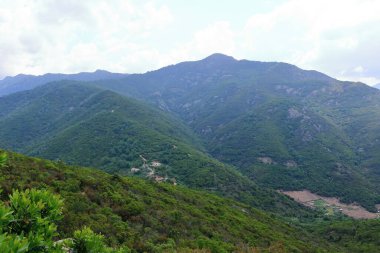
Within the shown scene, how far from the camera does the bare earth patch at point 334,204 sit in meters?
116

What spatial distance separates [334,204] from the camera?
12675cm

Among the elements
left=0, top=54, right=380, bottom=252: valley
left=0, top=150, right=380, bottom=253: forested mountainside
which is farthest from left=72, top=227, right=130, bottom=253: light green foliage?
left=0, top=150, right=380, bottom=253: forested mountainside

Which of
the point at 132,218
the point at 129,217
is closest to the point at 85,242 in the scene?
the point at 132,218

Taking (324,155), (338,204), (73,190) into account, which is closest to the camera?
→ (73,190)

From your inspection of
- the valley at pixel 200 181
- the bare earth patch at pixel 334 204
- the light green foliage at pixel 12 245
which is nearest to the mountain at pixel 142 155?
the valley at pixel 200 181

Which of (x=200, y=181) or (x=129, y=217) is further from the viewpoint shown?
(x=200, y=181)

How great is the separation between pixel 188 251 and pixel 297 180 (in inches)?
5402

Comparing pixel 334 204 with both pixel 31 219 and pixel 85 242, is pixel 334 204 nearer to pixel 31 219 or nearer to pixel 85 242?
pixel 85 242

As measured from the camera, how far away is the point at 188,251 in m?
19.6

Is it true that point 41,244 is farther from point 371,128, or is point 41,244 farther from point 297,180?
point 371,128

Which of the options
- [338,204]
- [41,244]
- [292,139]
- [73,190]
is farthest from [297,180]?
[41,244]

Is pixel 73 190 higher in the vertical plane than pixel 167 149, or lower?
higher

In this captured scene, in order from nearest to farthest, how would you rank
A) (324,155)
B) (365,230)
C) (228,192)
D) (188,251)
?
(188,251) → (365,230) → (228,192) → (324,155)

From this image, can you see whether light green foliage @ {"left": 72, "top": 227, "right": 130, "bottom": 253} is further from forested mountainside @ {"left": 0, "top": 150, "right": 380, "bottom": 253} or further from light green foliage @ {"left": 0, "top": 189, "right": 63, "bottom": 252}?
forested mountainside @ {"left": 0, "top": 150, "right": 380, "bottom": 253}
